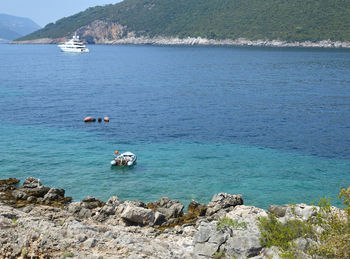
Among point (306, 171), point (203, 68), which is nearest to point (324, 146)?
point (306, 171)

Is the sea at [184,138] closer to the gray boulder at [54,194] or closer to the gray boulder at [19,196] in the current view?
the gray boulder at [54,194]

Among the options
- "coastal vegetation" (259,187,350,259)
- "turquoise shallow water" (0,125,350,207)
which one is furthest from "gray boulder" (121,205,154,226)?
"coastal vegetation" (259,187,350,259)

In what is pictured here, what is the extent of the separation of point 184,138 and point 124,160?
12.9 m

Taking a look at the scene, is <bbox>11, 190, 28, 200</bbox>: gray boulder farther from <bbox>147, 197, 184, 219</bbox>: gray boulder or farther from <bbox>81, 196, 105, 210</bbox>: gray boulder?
<bbox>147, 197, 184, 219</bbox>: gray boulder

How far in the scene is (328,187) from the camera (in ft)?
123

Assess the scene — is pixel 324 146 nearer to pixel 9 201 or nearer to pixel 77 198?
pixel 77 198

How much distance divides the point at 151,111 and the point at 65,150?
80.6 ft

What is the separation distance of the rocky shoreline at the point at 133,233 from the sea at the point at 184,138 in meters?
6.04

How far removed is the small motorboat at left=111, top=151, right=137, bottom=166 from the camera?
41.6m

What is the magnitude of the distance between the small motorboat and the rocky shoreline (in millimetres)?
11489

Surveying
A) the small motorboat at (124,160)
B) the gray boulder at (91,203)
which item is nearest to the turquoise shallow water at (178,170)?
the small motorboat at (124,160)

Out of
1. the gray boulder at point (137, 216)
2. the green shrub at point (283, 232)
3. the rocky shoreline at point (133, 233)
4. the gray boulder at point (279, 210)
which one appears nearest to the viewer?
the green shrub at point (283, 232)

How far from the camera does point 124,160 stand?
4169cm

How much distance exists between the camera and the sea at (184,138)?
3781 cm
